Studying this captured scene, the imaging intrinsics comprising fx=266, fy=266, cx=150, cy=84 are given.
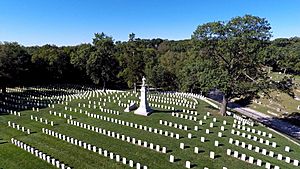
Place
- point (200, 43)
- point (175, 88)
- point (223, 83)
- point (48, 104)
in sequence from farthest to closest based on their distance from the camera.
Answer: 1. point (175, 88)
2. point (48, 104)
3. point (200, 43)
4. point (223, 83)

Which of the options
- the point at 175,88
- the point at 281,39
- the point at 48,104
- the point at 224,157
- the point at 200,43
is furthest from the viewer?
the point at 281,39

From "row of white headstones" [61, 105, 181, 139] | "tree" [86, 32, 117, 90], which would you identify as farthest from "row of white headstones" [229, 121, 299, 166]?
"tree" [86, 32, 117, 90]

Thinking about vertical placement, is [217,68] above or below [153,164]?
above

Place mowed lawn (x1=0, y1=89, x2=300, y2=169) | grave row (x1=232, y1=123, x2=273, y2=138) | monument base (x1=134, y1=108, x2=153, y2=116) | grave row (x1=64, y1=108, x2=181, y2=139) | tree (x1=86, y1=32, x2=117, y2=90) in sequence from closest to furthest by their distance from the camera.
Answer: mowed lawn (x1=0, y1=89, x2=300, y2=169) → grave row (x1=64, y1=108, x2=181, y2=139) → grave row (x1=232, y1=123, x2=273, y2=138) → monument base (x1=134, y1=108, x2=153, y2=116) → tree (x1=86, y1=32, x2=117, y2=90)

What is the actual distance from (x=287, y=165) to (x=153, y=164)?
9.22m

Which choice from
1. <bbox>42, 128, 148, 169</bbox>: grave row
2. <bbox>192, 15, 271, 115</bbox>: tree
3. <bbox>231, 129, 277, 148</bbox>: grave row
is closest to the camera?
<bbox>42, 128, 148, 169</bbox>: grave row

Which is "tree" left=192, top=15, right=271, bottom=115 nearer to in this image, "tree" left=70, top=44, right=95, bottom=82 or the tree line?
the tree line

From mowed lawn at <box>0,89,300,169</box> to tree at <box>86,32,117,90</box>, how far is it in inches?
1174

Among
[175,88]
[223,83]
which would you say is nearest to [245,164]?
[223,83]

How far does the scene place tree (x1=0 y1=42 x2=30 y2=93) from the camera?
2002 inches

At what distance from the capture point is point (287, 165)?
1830 centimetres

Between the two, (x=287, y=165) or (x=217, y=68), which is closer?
(x=287, y=165)

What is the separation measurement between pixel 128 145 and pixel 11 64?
41.5 meters

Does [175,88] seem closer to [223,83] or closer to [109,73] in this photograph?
[109,73]
